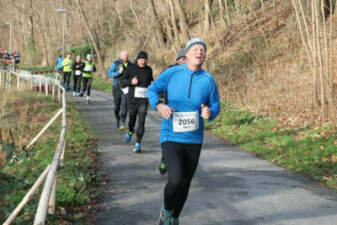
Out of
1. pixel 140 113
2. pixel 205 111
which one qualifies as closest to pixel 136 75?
pixel 140 113

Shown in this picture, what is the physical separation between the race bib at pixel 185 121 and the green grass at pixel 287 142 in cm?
354

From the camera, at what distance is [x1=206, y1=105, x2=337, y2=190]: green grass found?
27.4ft

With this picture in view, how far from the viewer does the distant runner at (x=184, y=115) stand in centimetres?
449

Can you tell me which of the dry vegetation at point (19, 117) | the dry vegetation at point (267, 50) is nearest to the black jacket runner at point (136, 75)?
the dry vegetation at point (19, 117)

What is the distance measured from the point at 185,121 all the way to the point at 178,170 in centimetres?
51

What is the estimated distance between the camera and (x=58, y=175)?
7.36m

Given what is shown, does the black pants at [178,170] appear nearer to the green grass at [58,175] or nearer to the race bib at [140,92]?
the green grass at [58,175]

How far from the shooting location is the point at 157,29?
2888 centimetres

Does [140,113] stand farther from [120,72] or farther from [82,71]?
[82,71]

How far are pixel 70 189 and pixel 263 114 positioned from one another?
8.15 metres

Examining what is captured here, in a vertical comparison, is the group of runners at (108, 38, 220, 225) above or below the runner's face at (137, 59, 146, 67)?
below

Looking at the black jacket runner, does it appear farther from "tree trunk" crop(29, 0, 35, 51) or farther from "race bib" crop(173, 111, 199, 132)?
"tree trunk" crop(29, 0, 35, 51)

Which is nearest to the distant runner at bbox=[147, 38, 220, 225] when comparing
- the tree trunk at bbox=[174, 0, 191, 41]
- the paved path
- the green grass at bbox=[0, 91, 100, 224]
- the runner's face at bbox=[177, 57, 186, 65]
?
the paved path

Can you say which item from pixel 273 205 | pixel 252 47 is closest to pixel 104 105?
pixel 252 47
